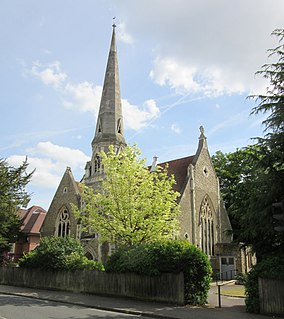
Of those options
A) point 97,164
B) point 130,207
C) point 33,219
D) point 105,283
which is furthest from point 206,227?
point 33,219

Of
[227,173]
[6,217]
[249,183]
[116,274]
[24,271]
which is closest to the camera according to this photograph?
[249,183]

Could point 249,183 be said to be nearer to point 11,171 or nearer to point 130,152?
point 130,152

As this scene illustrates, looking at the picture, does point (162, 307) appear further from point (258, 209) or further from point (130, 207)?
point (130, 207)

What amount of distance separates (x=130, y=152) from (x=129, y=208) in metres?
4.03

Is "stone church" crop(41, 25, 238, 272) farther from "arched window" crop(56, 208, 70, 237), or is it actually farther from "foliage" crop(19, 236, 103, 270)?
"foliage" crop(19, 236, 103, 270)

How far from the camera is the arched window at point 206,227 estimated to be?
3052 centimetres

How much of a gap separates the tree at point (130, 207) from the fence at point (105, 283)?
2517mm

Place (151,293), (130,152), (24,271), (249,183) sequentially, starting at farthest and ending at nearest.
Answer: (24,271) < (130,152) < (151,293) < (249,183)

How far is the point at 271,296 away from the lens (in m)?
12.2

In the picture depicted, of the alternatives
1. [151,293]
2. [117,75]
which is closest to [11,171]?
[117,75]

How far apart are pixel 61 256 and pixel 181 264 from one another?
9.29 meters

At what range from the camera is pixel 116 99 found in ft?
117

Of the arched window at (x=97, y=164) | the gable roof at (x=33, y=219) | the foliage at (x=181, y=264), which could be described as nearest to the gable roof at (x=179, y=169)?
the arched window at (x=97, y=164)

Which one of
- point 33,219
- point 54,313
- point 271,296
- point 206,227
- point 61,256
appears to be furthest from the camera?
point 33,219
